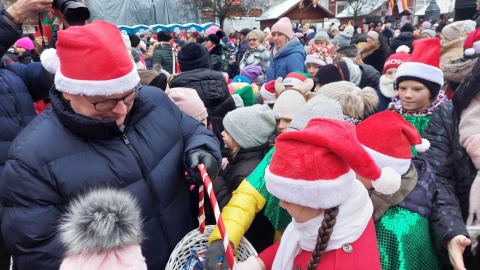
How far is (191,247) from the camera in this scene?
6.00 ft

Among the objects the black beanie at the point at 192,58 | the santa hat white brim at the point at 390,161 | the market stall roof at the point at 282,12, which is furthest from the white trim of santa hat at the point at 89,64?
the market stall roof at the point at 282,12

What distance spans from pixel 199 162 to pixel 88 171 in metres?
0.49

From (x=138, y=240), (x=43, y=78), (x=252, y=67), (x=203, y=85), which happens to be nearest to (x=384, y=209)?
(x=138, y=240)

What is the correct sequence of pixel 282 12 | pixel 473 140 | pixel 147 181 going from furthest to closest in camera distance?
pixel 282 12, pixel 473 140, pixel 147 181

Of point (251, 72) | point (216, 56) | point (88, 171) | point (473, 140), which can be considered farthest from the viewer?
point (216, 56)

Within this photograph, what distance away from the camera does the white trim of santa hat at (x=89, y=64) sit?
1438 mm

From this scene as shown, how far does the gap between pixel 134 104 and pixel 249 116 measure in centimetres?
96

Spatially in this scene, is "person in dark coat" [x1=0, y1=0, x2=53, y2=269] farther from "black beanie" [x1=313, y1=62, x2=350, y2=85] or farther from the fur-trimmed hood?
"black beanie" [x1=313, y1=62, x2=350, y2=85]

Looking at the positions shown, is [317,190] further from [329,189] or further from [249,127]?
[249,127]

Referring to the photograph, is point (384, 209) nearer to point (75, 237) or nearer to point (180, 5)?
point (75, 237)

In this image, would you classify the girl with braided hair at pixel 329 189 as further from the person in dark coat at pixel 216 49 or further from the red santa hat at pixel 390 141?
the person in dark coat at pixel 216 49

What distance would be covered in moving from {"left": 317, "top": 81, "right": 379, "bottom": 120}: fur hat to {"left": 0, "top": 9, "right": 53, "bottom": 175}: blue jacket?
1999 mm

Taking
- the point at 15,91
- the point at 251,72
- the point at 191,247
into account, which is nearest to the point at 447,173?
the point at 191,247

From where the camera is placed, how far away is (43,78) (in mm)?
2562
